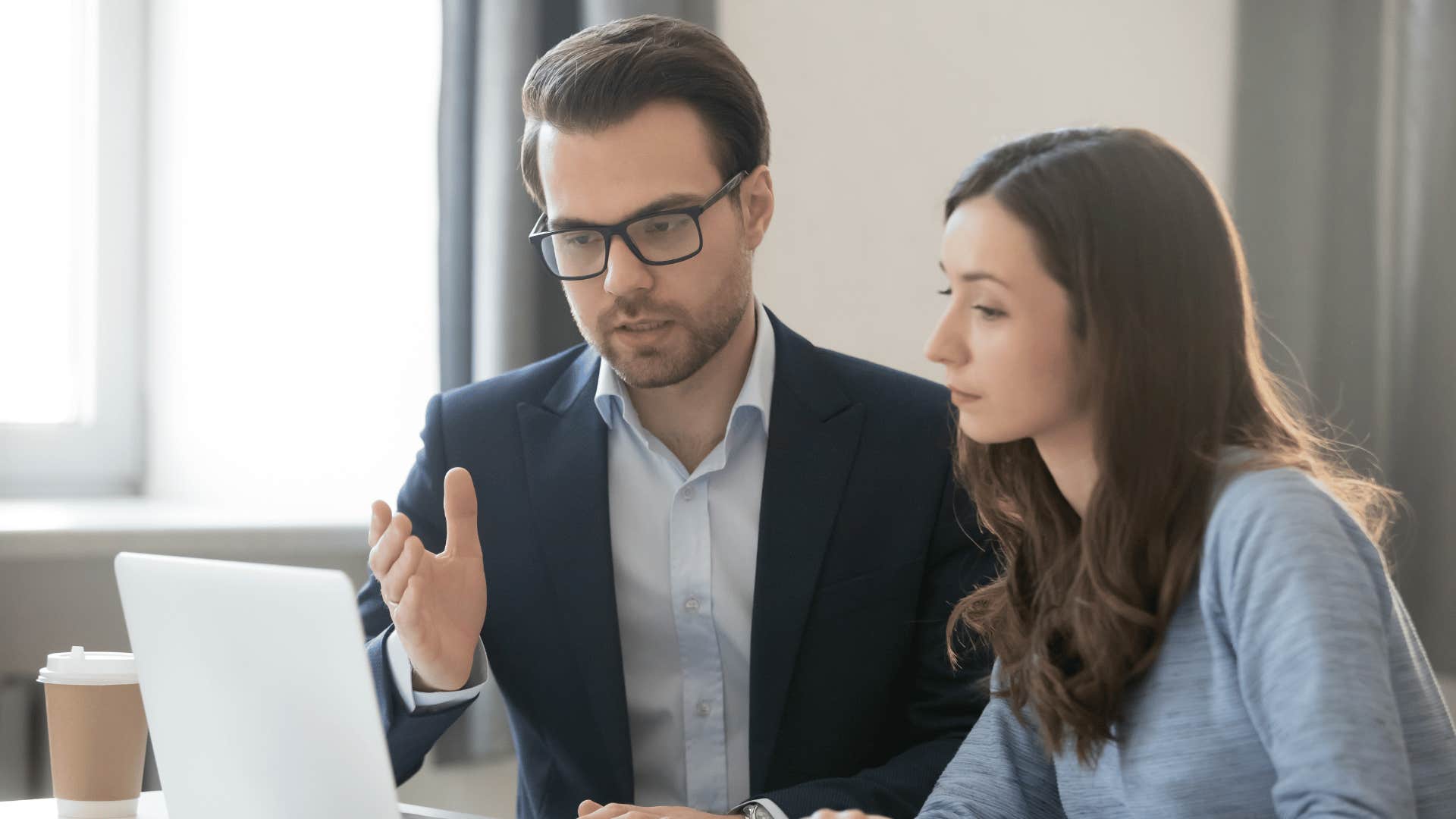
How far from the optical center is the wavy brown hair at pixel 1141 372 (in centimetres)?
100

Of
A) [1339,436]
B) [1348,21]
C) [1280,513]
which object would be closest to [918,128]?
[1348,21]

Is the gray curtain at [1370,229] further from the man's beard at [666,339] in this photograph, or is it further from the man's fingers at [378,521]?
the man's fingers at [378,521]

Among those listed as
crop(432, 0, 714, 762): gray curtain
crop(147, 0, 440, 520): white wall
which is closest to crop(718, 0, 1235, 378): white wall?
crop(432, 0, 714, 762): gray curtain

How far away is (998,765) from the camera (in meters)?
1.21

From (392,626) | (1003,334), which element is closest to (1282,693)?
(1003,334)

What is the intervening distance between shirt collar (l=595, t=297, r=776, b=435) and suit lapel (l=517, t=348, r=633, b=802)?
2 centimetres

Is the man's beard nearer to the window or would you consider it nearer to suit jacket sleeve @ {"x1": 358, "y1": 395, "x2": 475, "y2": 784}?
suit jacket sleeve @ {"x1": 358, "y1": 395, "x2": 475, "y2": 784}

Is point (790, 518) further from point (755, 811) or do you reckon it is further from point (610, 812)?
point (610, 812)

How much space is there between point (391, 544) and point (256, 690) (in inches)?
10.0

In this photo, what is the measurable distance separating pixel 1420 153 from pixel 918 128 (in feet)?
2.96

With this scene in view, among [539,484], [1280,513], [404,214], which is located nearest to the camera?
[1280,513]

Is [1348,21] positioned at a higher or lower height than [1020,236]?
higher

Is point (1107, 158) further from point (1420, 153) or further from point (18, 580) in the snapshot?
point (1420, 153)

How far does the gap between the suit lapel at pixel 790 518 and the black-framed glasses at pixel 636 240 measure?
0.20 meters
